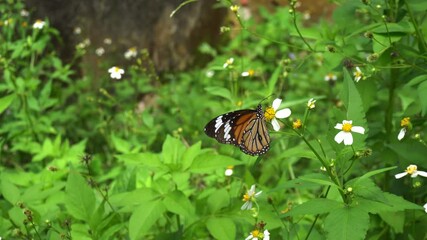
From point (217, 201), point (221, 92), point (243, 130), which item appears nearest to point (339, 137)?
point (243, 130)

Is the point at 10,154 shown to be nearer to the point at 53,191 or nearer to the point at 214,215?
the point at 53,191

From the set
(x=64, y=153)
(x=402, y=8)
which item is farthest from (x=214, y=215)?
(x=64, y=153)

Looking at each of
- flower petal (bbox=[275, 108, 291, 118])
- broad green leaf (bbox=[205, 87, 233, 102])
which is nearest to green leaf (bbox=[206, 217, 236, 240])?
flower petal (bbox=[275, 108, 291, 118])

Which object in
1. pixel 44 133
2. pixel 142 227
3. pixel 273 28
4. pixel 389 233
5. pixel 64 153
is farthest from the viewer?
pixel 273 28

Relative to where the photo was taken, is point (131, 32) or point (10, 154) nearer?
point (10, 154)

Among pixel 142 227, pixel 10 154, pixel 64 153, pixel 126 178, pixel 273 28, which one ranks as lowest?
pixel 273 28

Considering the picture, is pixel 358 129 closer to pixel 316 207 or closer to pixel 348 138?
pixel 348 138
